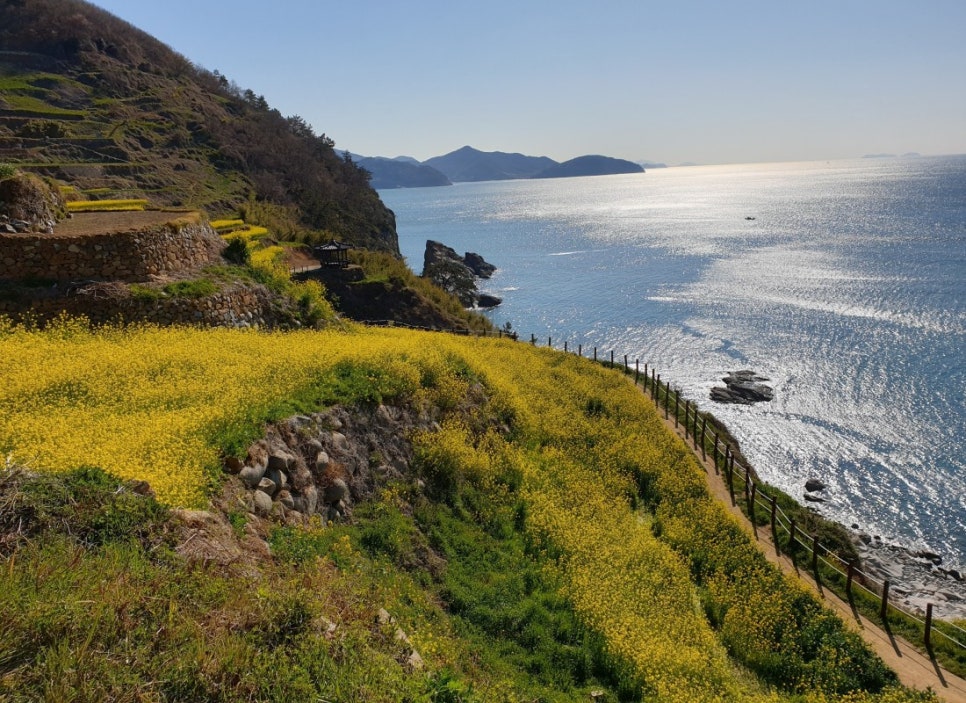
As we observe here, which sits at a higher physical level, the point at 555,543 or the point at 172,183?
the point at 172,183

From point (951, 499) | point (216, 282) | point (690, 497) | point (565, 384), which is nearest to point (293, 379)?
point (216, 282)

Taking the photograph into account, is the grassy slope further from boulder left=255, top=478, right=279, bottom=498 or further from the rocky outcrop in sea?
the rocky outcrop in sea

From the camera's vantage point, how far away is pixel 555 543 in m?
13.0

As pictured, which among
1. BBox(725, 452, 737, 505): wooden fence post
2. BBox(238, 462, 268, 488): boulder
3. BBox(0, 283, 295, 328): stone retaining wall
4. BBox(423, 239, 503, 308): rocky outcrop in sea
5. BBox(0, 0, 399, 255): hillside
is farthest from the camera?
BBox(423, 239, 503, 308): rocky outcrop in sea

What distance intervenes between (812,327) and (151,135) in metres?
63.3

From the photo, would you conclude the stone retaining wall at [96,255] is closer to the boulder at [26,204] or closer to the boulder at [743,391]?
the boulder at [26,204]

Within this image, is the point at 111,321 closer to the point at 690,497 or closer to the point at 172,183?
the point at 690,497

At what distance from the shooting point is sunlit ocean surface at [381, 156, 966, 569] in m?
29.3

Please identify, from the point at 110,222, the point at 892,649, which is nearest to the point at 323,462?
the point at 892,649

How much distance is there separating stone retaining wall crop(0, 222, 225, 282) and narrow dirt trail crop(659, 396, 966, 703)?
20718 mm

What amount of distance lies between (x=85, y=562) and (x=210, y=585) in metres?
1.29

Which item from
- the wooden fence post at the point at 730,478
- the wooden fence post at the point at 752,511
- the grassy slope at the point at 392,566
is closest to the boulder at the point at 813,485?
the wooden fence post at the point at 730,478

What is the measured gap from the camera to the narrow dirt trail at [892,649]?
11.5m

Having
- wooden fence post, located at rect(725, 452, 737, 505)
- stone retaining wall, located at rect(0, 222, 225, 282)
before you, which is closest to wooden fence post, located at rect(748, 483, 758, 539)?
wooden fence post, located at rect(725, 452, 737, 505)
